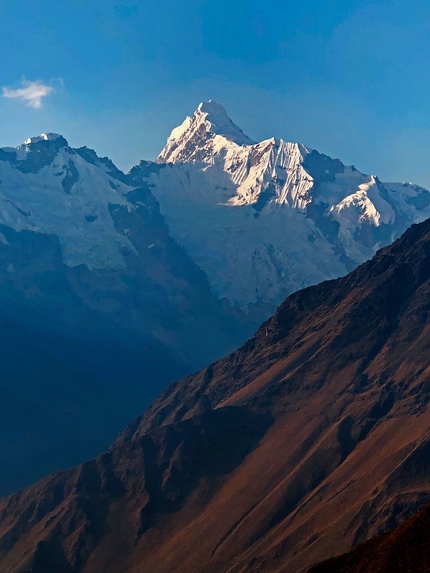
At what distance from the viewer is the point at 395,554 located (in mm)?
94188

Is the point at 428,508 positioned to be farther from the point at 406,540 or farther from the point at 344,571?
the point at 344,571

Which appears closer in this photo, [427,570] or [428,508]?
[427,570]

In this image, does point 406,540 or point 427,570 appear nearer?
point 427,570

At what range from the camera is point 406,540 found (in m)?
95.4

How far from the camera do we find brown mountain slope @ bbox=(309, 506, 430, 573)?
9206cm

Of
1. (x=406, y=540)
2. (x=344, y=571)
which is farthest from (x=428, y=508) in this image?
(x=344, y=571)

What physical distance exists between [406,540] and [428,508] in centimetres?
453

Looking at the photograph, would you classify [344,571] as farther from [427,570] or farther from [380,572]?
[427,570]

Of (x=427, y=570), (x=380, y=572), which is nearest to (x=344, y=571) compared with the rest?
(x=380, y=572)

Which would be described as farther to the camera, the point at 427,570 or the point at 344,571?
the point at 344,571

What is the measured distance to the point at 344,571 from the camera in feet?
321

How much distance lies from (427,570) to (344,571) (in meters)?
12.0

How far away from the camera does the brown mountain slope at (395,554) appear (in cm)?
9206

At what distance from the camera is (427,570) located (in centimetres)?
8794
